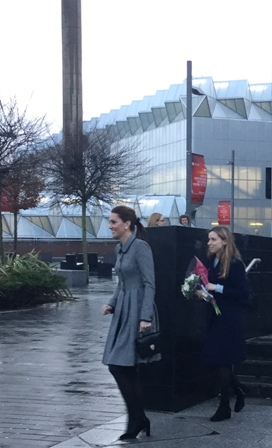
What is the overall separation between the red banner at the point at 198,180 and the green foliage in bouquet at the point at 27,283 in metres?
5.24

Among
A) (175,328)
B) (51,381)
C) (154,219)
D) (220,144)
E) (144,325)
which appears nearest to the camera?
(144,325)

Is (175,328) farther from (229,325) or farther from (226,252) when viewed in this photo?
(226,252)

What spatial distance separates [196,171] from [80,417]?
1900 cm

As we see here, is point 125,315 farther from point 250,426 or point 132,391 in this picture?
point 250,426

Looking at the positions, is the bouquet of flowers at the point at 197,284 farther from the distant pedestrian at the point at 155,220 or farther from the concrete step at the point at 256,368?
the distant pedestrian at the point at 155,220

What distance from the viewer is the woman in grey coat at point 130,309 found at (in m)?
7.08

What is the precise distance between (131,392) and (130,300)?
729mm

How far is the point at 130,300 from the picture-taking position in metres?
7.16

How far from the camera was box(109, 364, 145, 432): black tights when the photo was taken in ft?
23.7

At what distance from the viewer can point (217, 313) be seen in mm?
7820

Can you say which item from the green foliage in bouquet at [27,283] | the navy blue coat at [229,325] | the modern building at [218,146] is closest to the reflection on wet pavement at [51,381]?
the navy blue coat at [229,325]

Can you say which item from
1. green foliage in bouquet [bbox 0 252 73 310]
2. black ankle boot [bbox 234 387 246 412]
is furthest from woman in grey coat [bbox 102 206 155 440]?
green foliage in bouquet [bbox 0 252 73 310]

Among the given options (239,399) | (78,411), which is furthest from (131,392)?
(78,411)

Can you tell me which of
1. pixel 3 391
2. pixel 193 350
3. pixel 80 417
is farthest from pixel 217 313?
pixel 3 391
